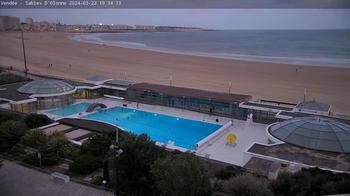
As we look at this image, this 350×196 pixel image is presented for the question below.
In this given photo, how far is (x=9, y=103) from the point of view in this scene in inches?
925

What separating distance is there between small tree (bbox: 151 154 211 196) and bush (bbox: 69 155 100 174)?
180 inches

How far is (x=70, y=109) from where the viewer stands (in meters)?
25.1

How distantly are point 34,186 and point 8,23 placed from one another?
495 feet

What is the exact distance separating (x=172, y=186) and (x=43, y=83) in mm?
18809

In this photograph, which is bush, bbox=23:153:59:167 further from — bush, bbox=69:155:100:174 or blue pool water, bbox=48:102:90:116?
blue pool water, bbox=48:102:90:116

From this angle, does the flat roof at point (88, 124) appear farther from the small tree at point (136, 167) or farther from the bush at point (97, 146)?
the small tree at point (136, 167)

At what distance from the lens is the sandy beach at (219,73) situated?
33.3m

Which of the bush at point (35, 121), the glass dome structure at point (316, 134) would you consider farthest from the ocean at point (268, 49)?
the bush at point (35, 121)

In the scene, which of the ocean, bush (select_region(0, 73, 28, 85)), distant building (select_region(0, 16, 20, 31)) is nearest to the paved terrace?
bush (select_region(0, 73, 28, 85))

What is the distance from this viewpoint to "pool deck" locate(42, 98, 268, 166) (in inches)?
666

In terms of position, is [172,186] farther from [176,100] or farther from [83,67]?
[83,67]

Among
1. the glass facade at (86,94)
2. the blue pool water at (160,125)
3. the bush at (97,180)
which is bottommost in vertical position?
the blue pool water at (160,125)

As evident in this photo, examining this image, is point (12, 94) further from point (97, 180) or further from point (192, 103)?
point (97, 180)

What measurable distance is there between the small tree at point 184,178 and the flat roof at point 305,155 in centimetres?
623
